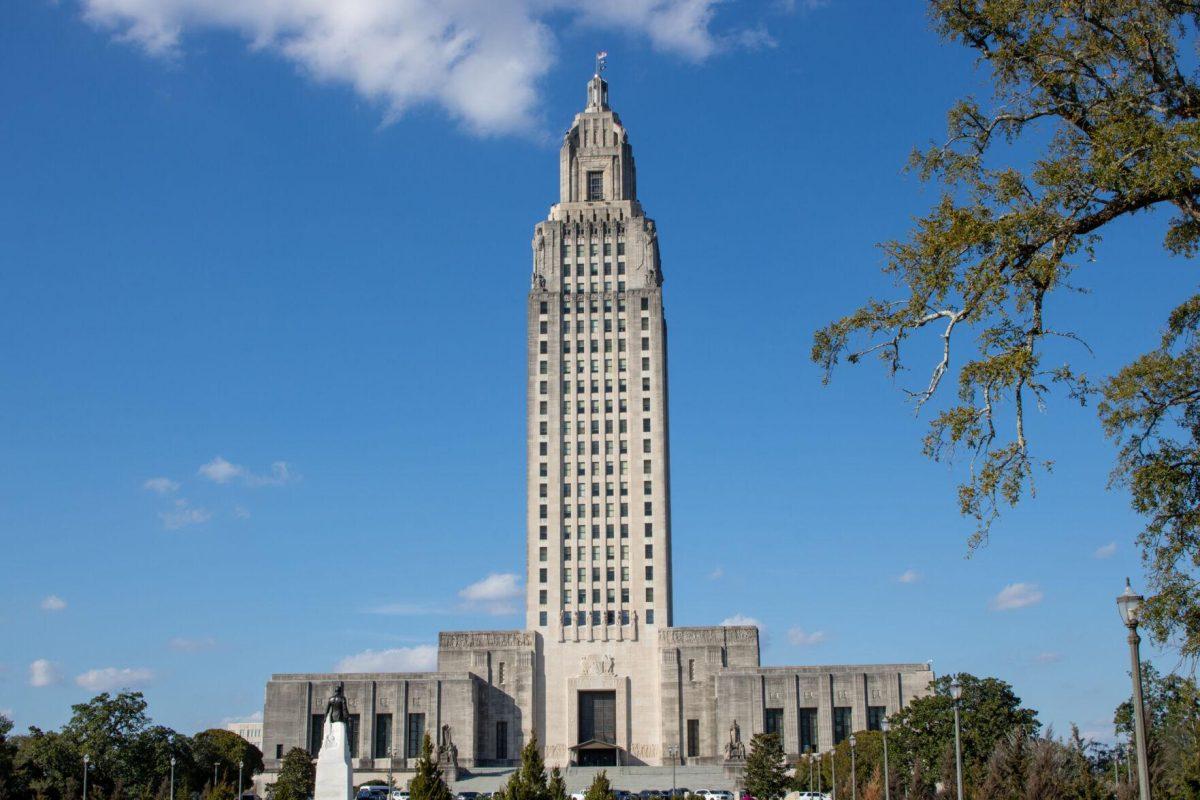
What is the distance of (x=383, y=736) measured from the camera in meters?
108

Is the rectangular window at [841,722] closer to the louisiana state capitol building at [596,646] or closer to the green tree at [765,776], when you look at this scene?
the louisiana state capitol building at [596,646]

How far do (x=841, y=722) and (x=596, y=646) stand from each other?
21116 mm

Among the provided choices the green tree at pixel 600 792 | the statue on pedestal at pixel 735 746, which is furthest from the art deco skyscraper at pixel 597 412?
the green tree at pixel 600 792

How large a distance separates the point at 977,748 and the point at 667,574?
4860 centimetres

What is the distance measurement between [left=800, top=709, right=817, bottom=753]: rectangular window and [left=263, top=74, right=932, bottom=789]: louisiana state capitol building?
15 cm

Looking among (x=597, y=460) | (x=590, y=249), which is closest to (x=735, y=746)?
(x=597, y=460)

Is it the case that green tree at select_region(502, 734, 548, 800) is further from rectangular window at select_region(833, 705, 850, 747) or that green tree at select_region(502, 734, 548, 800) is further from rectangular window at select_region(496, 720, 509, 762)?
rectangular window at select_region(496, 720, 509, 762)

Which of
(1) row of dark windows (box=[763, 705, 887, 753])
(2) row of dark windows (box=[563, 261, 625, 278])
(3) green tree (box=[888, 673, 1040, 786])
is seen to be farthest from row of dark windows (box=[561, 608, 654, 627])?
(3) green tree (box=[888, 673, 1040, 786])

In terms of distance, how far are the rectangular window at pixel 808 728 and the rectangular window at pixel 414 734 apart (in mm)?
30772

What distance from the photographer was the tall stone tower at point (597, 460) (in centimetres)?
11162

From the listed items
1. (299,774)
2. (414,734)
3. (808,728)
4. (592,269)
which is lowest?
(299,774)

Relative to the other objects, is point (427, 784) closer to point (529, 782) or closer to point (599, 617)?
point (529, 782)

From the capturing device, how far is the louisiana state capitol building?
107312 millimetres

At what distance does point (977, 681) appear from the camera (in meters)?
67.8
